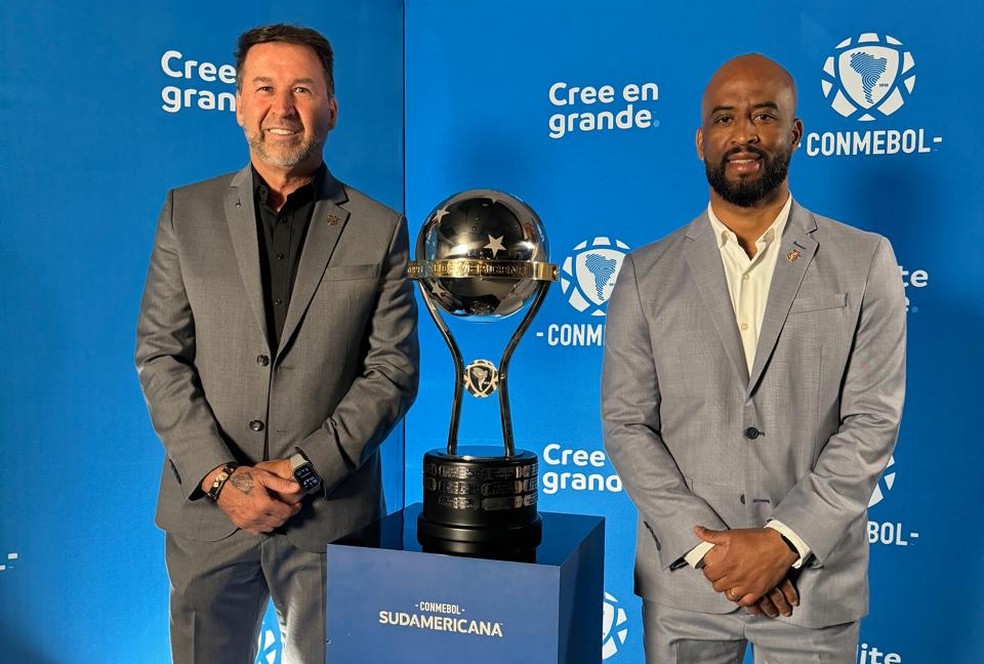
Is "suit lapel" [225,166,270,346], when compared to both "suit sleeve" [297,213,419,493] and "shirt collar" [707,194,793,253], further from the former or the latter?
"shirt collar" [707,194,793,253]

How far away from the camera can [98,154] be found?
277 centimetres

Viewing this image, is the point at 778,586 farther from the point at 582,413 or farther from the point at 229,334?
the point at 582,413

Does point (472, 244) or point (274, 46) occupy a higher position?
point (274, 46)

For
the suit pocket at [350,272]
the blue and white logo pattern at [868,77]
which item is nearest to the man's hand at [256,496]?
the suit pocket at [350,272]

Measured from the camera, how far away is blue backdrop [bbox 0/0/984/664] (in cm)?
264

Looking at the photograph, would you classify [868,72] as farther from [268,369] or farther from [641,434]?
[268,369]

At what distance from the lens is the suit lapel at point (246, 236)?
2084 mm

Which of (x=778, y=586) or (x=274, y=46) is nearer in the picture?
(x=778, y=586)

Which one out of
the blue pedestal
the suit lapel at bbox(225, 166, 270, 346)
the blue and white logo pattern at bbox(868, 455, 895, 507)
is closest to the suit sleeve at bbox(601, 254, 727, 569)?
the blue pedestal

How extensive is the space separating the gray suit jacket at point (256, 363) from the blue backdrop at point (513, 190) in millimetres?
752

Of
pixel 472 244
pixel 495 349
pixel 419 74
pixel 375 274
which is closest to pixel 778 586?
pixel 472 244

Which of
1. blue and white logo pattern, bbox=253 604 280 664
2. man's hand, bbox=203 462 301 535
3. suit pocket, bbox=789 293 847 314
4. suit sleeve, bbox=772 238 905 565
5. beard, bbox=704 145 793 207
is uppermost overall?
beard, bbox=704 145 793 207

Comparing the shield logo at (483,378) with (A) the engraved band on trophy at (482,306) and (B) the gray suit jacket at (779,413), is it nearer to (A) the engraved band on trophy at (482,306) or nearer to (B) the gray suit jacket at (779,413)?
(A) the engraved band on trophy at (482,306)

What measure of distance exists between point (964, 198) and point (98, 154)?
2898 mm
